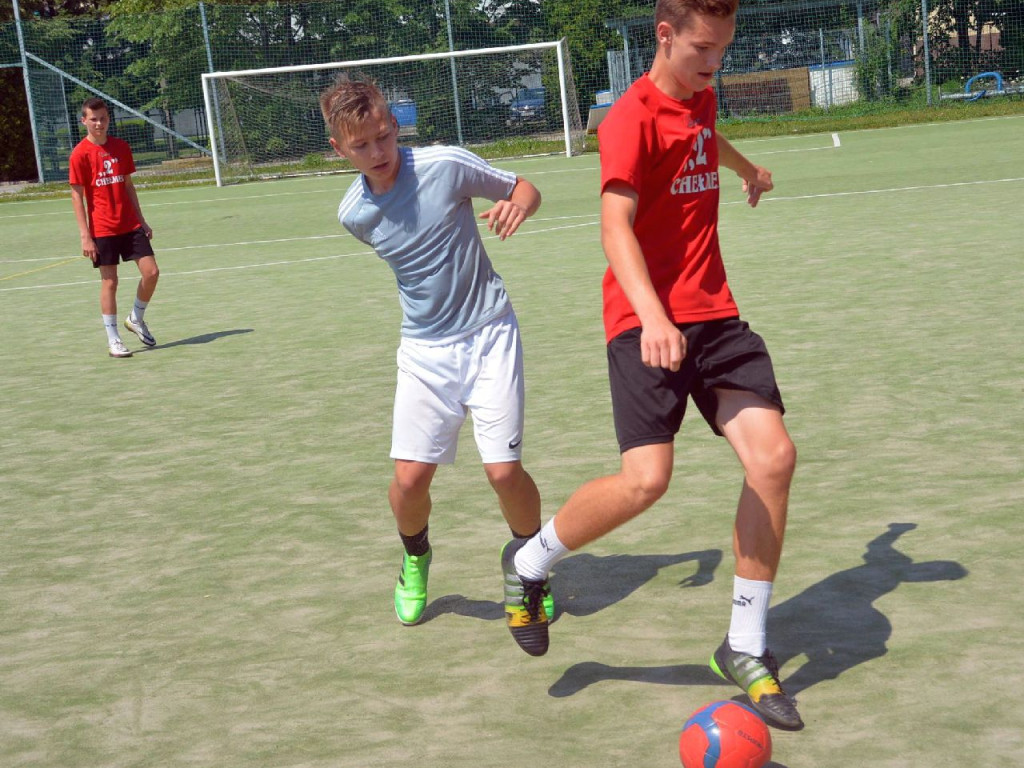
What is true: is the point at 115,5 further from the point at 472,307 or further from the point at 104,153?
the point at 472,307

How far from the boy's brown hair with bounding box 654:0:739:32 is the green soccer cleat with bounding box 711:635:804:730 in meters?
1.68

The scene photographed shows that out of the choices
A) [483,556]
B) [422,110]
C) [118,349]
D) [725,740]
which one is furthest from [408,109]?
[725,740]

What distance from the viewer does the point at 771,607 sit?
174 inches

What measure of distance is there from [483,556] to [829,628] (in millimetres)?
1466

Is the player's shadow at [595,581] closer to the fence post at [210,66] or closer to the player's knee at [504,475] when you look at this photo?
the player's knee at [504,475]

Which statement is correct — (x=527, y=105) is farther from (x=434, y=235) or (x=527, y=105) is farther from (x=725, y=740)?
(x=725, y=740)

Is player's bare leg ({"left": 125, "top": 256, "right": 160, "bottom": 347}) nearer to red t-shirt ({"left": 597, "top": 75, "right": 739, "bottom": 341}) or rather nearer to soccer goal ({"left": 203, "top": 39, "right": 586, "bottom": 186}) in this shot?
red t-shirt ({"left": 597, "top": 75, "right": 739, "bottom": 341})

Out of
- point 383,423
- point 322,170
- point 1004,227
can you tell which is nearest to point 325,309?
point 383,423

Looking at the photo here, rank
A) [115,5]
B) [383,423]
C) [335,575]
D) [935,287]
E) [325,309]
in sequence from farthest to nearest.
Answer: [115,5]
[325,309]
[935,287]
[383,423]
[335,575]

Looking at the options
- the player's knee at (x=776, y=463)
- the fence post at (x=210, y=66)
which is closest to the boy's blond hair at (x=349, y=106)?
the player's knee at (x=776, y=463)

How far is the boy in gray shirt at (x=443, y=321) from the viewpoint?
4492 mm

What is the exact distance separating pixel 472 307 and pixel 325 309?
739 cm

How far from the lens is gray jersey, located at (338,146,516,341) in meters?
4.52

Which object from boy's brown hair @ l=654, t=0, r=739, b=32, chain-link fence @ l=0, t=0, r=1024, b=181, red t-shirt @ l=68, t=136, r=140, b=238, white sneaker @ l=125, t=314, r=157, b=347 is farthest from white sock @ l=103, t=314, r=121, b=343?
chain-link fence @ l=0, t=0, r=1024, b=181
